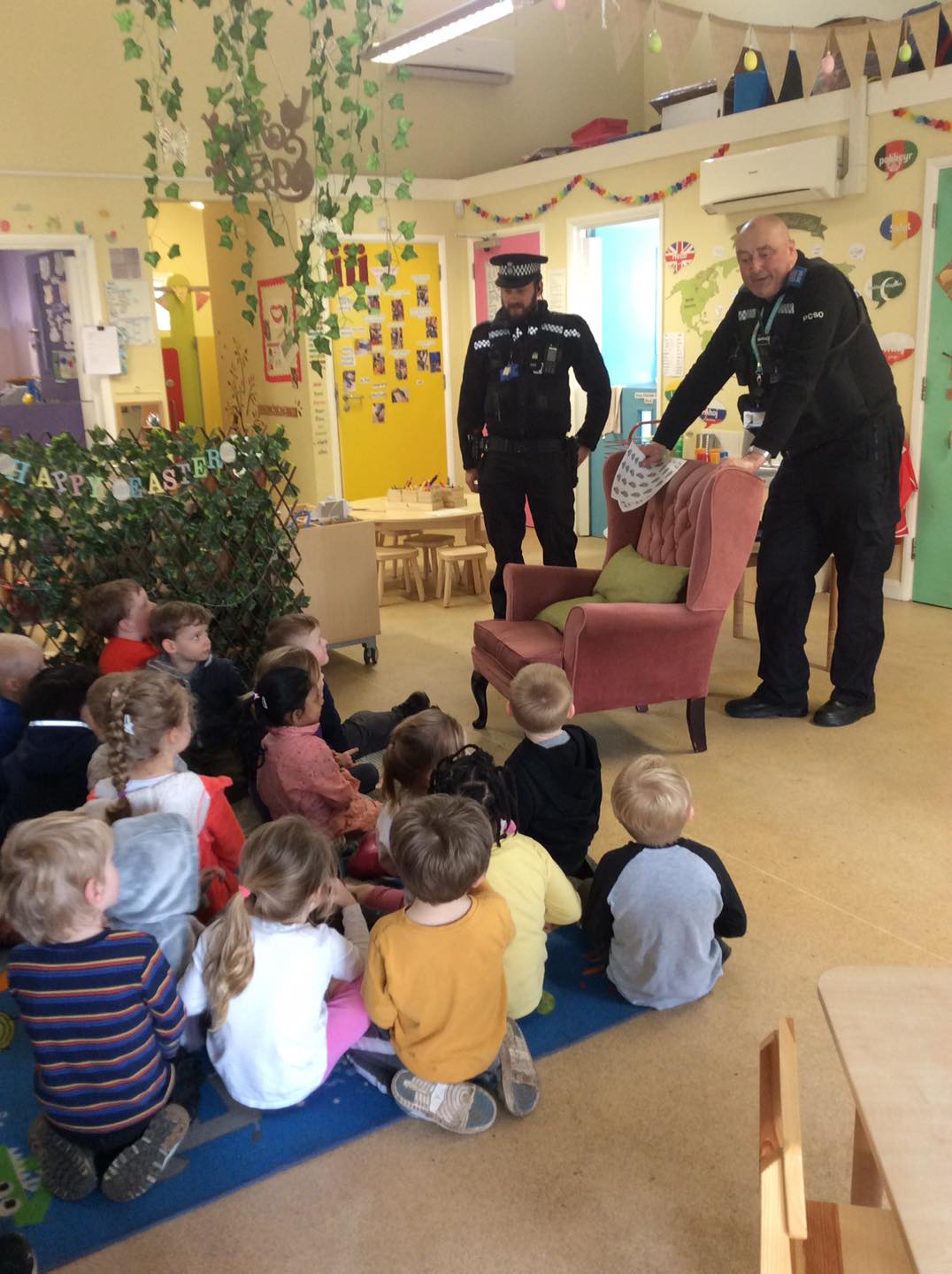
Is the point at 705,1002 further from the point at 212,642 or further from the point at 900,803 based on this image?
the point at 212,642

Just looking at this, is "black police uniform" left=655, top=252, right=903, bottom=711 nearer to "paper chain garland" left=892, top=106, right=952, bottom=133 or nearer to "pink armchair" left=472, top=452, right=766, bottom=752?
"pink armchair" left=472, top=452, right=766, bottom=752

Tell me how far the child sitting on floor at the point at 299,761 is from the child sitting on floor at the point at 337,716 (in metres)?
0.31

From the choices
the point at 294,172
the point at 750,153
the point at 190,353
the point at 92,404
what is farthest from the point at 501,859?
the point at 190,353

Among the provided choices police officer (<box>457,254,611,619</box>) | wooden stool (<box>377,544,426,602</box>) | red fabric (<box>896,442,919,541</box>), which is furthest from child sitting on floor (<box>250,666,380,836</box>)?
red fabric (<box>896,442,919,541</box>)

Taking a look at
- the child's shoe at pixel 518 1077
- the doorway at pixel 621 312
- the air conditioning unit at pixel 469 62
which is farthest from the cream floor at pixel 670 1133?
the air conditioning unit at pixel 469 62

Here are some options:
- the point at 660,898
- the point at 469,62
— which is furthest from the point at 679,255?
the point at 660,898

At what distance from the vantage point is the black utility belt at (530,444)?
466 centimetres

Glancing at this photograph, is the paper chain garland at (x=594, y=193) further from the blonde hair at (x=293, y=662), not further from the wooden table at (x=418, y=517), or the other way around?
the blonde hair at (x=293, y=662)

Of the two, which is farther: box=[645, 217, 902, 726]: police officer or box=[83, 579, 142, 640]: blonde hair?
box=[645, 217, 902, 726]: police officer

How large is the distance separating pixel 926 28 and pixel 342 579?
3.27 meters

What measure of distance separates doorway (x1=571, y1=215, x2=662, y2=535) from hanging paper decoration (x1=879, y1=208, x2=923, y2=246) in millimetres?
2157

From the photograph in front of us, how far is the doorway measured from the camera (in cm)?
740

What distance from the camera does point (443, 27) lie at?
5.53 meters

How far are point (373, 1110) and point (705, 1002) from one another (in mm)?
784
